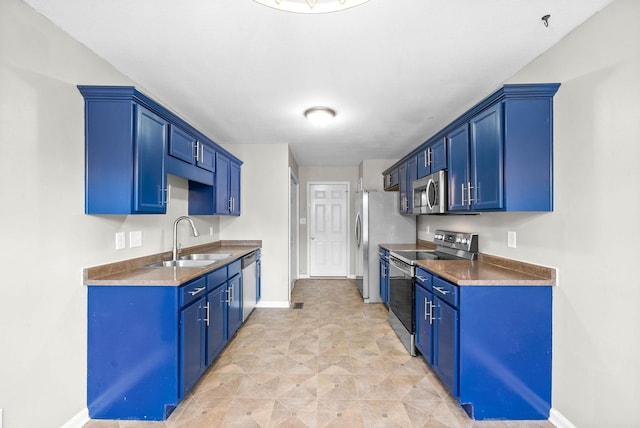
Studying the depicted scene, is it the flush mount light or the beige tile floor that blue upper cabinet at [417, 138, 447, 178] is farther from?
the beige tile floor

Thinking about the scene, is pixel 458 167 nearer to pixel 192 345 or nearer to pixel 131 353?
pixel 192 345

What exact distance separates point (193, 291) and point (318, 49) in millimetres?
1943

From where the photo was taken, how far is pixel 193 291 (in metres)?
2.19

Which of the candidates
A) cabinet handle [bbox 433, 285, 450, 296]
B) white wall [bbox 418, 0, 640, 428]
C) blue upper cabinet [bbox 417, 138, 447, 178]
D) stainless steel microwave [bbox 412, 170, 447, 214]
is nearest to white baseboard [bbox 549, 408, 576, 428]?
white wall [bbox 418, 0, 640, 428]

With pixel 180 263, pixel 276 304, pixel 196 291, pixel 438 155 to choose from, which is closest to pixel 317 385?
pixel 196 291

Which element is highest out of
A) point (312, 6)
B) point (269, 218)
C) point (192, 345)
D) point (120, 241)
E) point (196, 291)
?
point (312, 6)

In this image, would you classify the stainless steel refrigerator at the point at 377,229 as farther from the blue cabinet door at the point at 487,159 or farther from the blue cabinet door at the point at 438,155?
the blue cabinet door at the point at 487,159

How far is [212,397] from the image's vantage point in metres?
2.22

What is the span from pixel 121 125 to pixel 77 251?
33.7 inches

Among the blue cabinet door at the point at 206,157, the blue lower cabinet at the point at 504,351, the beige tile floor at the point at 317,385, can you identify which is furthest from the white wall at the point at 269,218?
the blue lower cabinet at the point at 504,351

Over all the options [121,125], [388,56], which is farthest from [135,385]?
[388,56]

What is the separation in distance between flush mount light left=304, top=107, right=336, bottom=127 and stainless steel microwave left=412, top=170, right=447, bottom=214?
125 centimetres

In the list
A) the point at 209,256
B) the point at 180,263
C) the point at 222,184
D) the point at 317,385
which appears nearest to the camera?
the point at 317,385

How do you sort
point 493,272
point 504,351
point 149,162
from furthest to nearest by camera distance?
1. point 493,272
2. point 149,162
3. point 504,351
